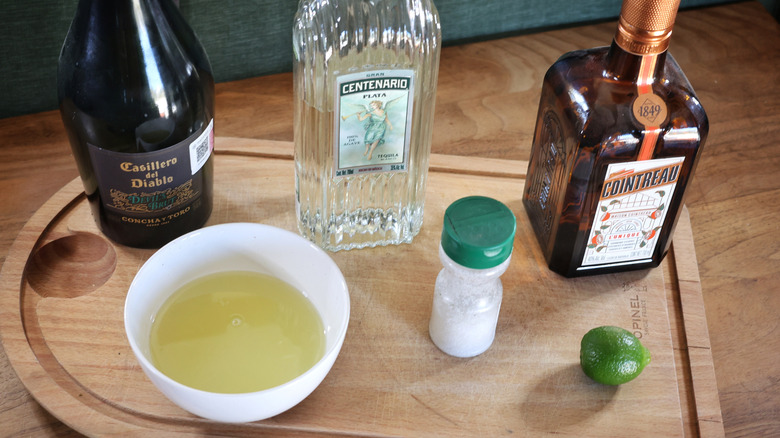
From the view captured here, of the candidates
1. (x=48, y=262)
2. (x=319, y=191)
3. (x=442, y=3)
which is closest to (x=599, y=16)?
(x=442, y=3)

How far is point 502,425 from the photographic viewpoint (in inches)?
27.6

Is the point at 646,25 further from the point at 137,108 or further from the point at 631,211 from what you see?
the point at 137,108

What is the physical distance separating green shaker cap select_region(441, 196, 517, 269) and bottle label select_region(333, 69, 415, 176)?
0.12 metres

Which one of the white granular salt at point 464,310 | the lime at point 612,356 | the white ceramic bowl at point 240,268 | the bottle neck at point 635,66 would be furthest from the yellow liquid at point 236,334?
the bottle neck at point 635,66

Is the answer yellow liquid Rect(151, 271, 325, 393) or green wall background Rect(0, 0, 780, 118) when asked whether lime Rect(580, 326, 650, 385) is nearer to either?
yellow liquid Rect(151, 271, 325, 393)

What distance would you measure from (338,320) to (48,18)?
0.56 metres

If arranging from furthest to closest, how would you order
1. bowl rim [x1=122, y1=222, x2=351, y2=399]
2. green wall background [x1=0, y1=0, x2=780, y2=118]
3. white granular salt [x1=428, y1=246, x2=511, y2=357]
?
green wall background [x1=0, y1=0, x2=780, y2=118] < white granular salt [x1=428, y1=246, x2=511, y2=357] < bowl rim [x1=122, y1=222, x2=351, y2=399]

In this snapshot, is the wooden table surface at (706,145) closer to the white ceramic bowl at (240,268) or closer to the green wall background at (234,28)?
the green wall background at (234,28)

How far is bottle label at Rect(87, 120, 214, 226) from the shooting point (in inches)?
30.0

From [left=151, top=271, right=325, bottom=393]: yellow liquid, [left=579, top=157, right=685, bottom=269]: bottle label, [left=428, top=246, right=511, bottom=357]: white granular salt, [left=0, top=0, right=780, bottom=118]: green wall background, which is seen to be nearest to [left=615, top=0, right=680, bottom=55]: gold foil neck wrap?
[left=579, top=157, right=685, bottom=269]: bottle label

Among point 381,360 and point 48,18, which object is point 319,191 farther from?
point 48,18

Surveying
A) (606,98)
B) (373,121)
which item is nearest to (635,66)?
(606,98)

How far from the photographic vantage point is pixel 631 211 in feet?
2.57

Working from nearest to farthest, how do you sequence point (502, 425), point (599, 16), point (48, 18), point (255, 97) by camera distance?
1. point (502, 425)
2. point (48, 18)
3. point (255, 97)
4. point (599, 16)
